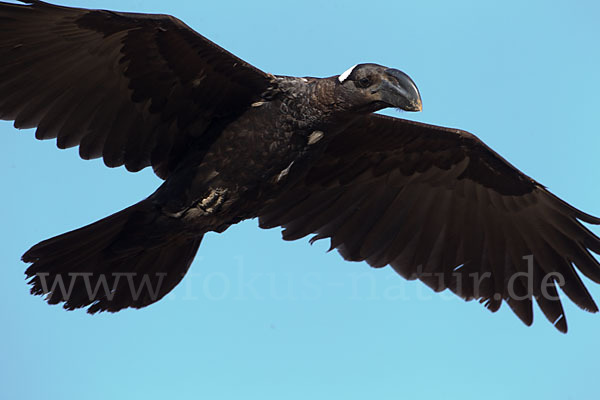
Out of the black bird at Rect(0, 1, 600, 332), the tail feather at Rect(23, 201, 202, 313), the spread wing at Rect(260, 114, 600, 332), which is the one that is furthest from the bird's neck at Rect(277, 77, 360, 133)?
the tail feather at Rect(23, 201, 202, 313)

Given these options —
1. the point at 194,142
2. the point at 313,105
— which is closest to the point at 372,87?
the point at 313,105

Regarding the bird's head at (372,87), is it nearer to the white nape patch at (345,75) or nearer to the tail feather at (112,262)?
the white nape patch at (345,75)

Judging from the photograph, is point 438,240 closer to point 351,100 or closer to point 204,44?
point 351,100

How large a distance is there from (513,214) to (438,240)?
0.59m

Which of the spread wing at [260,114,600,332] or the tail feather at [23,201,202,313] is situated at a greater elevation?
the spread wing at [260,114,600,332]

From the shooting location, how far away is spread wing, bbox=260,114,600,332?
22.4ft

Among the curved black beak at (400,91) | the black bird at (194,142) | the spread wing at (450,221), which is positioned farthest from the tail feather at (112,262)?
the curved black beak at (400,91)

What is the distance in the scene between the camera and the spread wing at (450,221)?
6.81 m

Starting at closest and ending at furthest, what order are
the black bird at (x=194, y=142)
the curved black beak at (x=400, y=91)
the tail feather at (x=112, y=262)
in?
the curved black beak at (x=400, y=91), the black bird at (x=194, y=142), the tail feather at (x=112, y=262)

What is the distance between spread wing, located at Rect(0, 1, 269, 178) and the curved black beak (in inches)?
28.8

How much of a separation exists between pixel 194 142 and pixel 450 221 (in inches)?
87.1

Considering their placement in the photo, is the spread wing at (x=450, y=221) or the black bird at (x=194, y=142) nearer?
the black bird at (x=194, y=142)

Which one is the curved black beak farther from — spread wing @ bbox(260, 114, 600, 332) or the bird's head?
spread wing @ bbox(260, 114, 600, 332)

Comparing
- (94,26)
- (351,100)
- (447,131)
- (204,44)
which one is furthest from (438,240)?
(94,26)
